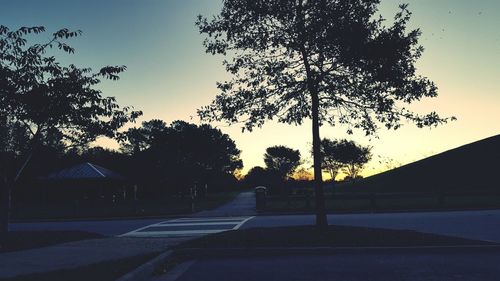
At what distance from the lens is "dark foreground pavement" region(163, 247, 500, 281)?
773cm

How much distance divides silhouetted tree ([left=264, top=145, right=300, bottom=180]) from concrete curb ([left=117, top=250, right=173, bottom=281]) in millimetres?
111032

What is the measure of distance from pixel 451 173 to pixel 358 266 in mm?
52000

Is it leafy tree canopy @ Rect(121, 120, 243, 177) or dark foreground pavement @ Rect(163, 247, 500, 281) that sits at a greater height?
leafy tree canopy @ Rect(121, 120, 243, 177)

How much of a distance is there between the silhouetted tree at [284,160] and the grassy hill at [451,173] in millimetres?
57981

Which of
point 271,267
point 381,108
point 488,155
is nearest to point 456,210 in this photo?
point 381,108

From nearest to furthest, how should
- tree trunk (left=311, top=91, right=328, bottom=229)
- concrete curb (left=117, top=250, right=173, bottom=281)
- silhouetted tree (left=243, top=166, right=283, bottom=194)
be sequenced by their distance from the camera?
concrete curb (left=117, top=250, right=173, bottom=281), tree trunk (left=311, top=91, right=328, bottom=229), silhouetted tree (left=243, top=166, right=283, bottom=194)

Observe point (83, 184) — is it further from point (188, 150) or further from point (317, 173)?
point (317, 173)

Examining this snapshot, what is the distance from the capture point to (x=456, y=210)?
23.0 meters

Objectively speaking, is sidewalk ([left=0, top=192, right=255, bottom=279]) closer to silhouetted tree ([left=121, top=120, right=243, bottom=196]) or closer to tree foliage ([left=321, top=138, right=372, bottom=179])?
silhouetted tree ([left=121, top=120, right=243, bottom=196])

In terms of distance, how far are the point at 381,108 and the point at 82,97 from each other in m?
8.81

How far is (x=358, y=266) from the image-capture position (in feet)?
28.4

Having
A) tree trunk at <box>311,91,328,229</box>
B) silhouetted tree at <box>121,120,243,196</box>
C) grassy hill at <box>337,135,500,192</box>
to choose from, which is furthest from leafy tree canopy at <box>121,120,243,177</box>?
tree trunk at <box>311,91,328,229</box>

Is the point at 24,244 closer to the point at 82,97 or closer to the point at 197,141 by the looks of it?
the point at 82,97

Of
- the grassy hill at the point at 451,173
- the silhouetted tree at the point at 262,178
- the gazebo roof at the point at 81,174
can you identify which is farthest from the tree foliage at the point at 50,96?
the silhouetted tree at the point at 262,178
